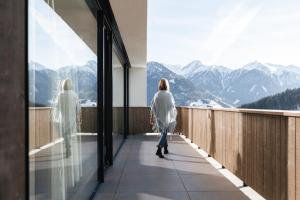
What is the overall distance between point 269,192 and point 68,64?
91.0 inches

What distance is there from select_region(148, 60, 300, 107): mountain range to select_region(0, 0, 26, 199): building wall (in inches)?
2478

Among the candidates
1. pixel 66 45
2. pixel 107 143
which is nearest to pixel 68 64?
pixel 66 45

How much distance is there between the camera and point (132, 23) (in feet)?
26.3

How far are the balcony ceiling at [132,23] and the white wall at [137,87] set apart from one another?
129 inches

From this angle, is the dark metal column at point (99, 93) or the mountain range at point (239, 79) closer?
the dark metal column at point (99, 93)

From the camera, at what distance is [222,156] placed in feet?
22.4

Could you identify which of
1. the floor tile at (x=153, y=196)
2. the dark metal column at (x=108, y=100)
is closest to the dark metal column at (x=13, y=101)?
the floor tile at (x=153, y=196)

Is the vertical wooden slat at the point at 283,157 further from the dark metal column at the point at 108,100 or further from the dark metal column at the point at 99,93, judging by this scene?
the dark metal column at the point at 108,100

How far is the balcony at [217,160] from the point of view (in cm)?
359

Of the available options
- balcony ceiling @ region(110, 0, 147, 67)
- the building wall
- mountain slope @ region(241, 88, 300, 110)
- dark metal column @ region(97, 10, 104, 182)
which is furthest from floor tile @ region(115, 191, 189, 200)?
mountain slope @ region(241, 88, 300, 110)

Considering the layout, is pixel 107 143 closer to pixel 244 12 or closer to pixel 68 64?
pixel 68 64

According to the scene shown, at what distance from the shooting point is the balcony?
3594 millimetres

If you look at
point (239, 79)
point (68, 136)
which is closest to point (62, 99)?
point (68, 136)

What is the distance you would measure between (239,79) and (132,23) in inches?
2907
